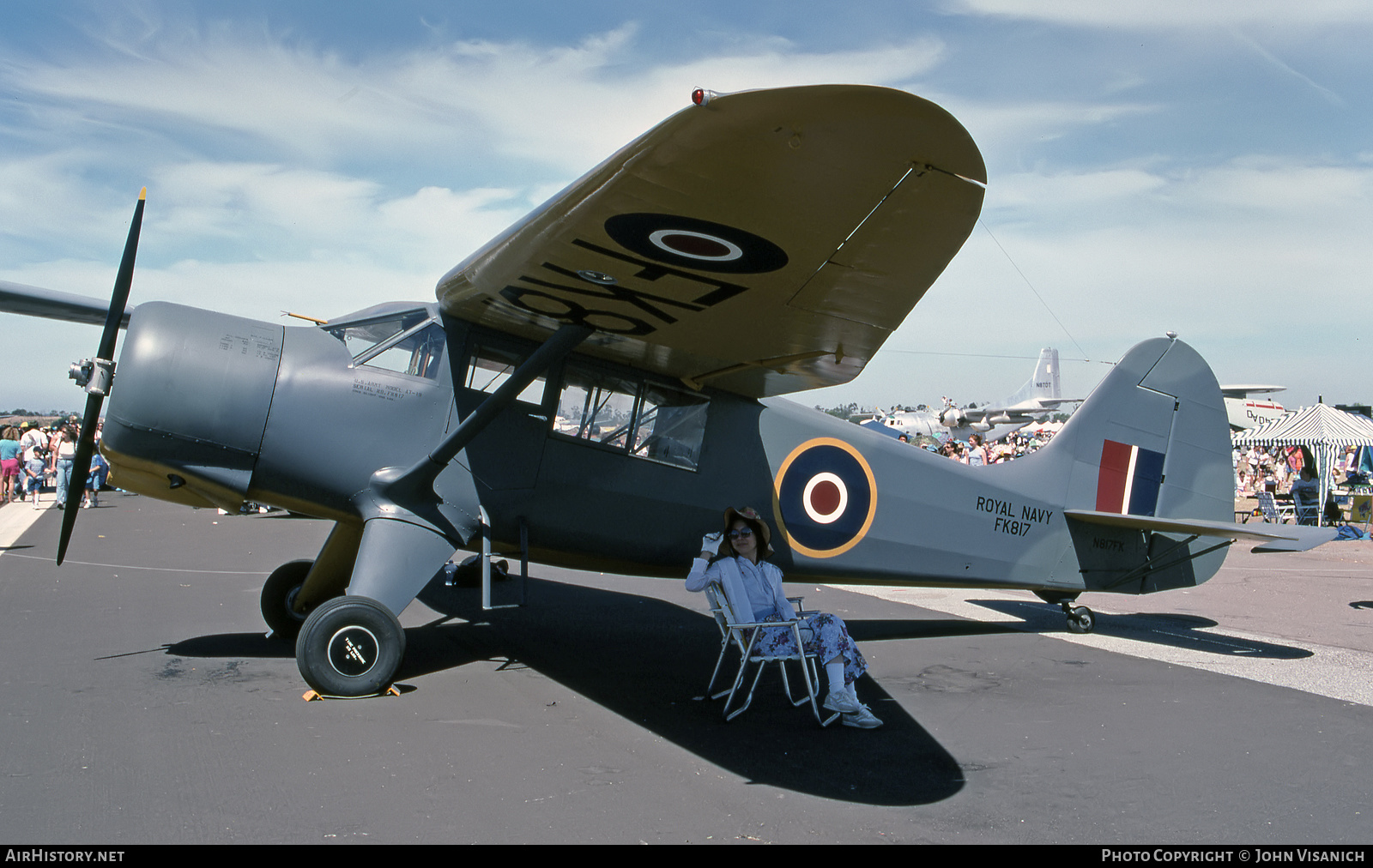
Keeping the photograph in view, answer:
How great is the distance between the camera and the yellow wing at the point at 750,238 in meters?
3.16

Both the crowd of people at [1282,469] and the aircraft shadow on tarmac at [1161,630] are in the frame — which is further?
the crowd of people at [1282,469]

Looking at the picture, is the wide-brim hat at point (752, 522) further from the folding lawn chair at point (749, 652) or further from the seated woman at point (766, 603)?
the folding lawn chair at point (749, 652)

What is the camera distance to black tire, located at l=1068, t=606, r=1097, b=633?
7.87 meters

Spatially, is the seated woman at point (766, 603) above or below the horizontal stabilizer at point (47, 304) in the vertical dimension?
below

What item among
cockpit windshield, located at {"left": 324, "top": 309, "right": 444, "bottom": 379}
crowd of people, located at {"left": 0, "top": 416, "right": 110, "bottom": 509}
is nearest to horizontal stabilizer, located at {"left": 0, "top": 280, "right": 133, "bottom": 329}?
cockpit windshield, located at {"left": 324, "top": 309, "right": 444, "bottom": 379}

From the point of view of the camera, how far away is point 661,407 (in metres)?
6.50

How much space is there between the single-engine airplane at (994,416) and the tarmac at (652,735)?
46.5 metres

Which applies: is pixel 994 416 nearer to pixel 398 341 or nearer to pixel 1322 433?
pixel 1322 433

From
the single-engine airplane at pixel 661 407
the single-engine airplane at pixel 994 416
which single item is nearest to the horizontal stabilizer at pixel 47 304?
the single-engine airplane at pixel 661 407

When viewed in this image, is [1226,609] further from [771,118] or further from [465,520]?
[771,118]

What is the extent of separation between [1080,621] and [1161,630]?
83 cm

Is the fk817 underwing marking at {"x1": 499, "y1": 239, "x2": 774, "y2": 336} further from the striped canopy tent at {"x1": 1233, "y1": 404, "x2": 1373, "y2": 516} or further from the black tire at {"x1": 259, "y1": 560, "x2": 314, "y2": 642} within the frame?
the striped canopy tent at {"x1": 1233, "y1": 404, "x2": 1373, "y2": 516}

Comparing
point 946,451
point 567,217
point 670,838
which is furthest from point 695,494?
point 946,451

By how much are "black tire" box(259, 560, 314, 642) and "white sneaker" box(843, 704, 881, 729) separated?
415 centimetres
